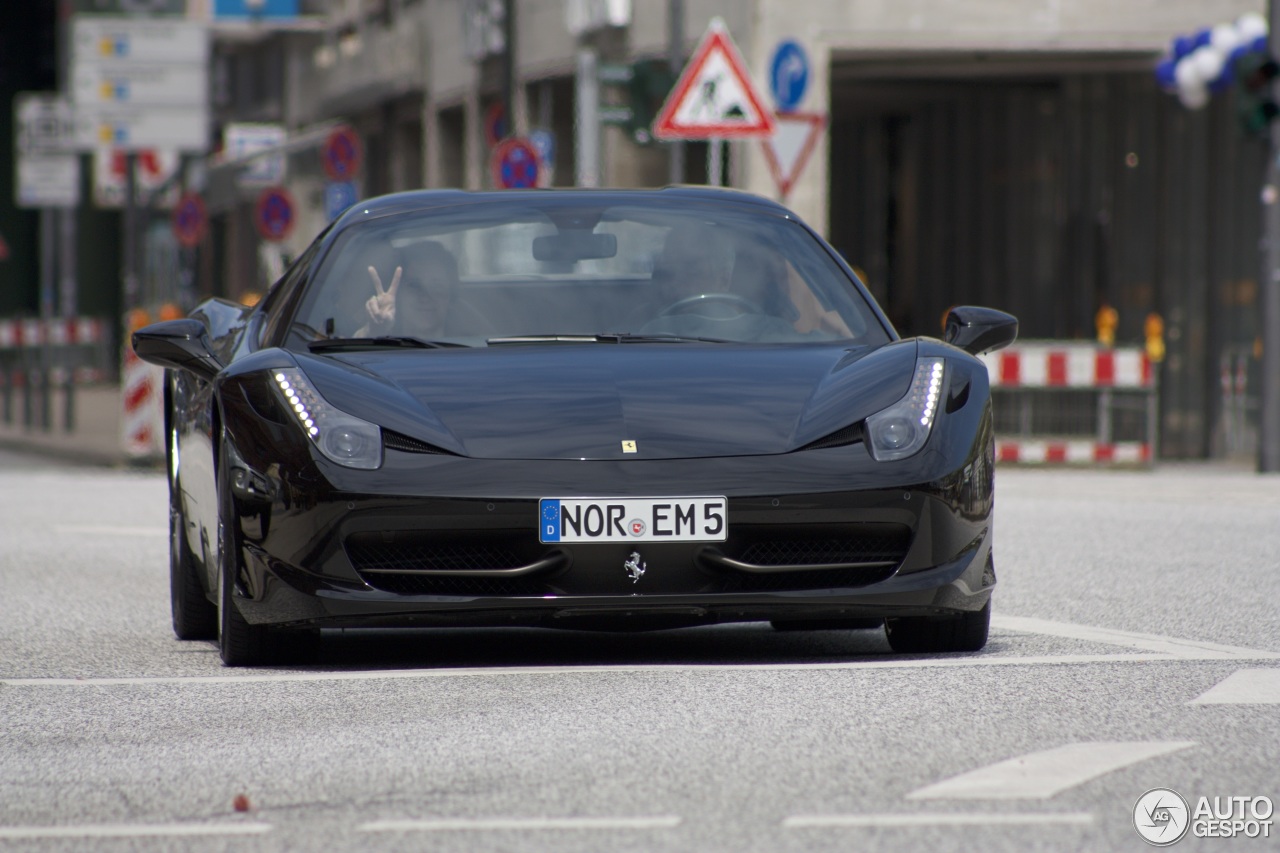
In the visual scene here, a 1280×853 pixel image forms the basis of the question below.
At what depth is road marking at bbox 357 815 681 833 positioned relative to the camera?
14.2 ft

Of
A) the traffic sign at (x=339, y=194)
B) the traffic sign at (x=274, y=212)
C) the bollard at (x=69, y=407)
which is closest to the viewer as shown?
the bollard at (x=69, y=407)

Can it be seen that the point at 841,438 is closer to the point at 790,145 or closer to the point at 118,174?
the point at 790,145

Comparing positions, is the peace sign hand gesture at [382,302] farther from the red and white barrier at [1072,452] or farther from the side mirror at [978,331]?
the red and white barrier at [1072,452]

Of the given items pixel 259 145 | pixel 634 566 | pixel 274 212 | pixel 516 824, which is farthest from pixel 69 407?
pixel 516 824

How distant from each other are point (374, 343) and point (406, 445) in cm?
83

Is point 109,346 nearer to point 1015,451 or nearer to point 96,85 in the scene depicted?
point 96,85

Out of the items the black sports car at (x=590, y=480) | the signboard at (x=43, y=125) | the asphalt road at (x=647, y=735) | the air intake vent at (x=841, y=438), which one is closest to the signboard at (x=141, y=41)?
the signboard at (x=43, y=125)

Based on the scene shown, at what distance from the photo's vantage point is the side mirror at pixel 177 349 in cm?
723

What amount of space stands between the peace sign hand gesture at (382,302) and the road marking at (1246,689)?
100 inches

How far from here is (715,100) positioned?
18047 mm

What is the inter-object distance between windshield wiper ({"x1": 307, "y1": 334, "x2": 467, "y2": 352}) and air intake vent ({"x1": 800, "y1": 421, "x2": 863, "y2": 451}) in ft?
3.93

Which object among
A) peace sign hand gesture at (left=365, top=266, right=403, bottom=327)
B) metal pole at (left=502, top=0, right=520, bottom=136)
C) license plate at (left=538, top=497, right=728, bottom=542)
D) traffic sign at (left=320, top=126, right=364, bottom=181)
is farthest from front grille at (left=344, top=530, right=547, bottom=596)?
traffic sign at (left=320, top=126, right=364, bottom=181)

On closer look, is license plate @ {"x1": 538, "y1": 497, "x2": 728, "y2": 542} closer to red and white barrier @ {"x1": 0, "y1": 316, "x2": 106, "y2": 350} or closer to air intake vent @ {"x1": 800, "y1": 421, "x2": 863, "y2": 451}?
air intake vent @ {"x1": 800, "y1": 421, "x2": 863, "y2": 451}

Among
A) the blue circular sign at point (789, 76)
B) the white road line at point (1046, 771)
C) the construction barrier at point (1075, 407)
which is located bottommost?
the construction barrier at point (1075, 407)
